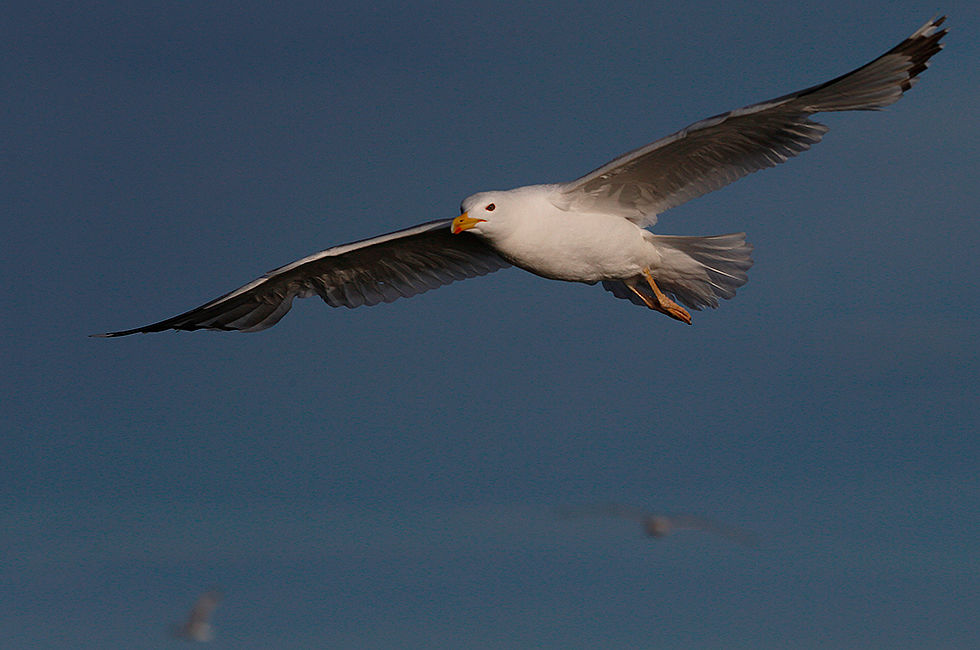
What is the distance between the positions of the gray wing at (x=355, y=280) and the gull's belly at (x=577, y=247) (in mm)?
1603

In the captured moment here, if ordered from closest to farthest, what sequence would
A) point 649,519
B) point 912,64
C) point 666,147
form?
1. point 912,64
2. point 666,147
3. point 649,519

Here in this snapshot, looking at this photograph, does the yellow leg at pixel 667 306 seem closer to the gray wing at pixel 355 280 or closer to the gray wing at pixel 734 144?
the gray wing at pixel 734 144

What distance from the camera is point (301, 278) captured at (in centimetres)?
1209

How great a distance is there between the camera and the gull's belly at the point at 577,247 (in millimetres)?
9906

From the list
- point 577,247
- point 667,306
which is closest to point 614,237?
point 577,247

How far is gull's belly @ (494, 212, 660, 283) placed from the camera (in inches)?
390

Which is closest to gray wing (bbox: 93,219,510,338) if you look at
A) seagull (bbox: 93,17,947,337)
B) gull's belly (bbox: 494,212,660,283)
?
seagull (bbox: 93,17,947,337)

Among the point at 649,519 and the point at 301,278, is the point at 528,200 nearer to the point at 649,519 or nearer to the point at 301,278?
the point at 301,278

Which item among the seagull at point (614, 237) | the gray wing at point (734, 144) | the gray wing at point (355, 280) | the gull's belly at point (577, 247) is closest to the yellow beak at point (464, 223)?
the seagull at point (614, 237)

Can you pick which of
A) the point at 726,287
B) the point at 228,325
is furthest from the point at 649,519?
the point at 228,325

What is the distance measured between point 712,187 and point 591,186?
1.14 meters

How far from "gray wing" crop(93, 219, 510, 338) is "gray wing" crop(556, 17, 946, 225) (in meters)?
1.83

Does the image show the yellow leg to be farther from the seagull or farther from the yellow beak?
the yellow beak

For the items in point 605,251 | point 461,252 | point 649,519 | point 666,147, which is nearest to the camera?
point 666,147
